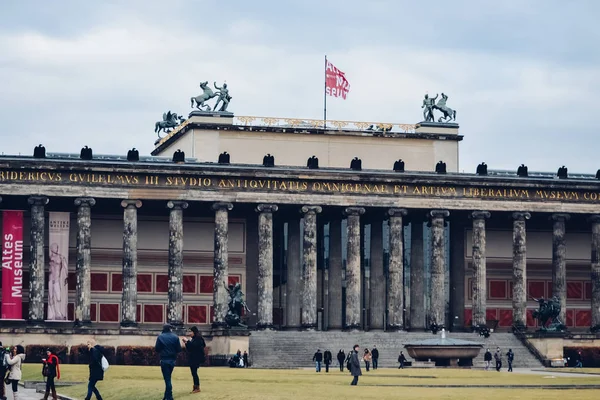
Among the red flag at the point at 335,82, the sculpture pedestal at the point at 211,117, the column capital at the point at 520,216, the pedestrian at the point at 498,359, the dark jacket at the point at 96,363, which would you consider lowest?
the pedestrian at the point at 498,359

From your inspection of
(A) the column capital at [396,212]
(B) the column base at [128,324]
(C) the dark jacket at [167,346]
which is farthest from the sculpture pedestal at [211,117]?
(C) the dark jacket at [167,346]

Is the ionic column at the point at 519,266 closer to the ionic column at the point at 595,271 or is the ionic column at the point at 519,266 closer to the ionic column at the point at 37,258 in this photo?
the ionic column at the point at 595,271

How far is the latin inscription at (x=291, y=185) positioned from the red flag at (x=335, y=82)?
7.96m

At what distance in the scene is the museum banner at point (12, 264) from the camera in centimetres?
10181

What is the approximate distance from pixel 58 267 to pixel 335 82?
82.6 ft

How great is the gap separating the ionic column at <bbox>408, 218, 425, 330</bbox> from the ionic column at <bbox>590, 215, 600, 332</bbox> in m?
12.7

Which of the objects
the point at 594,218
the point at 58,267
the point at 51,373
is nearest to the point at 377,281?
the point at 594,218

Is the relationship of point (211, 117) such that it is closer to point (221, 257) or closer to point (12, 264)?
point (221, 257)

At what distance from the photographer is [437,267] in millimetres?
109188

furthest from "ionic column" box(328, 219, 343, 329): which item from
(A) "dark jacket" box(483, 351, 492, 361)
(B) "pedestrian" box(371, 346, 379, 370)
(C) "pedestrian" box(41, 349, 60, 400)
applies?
(C) "pedestrian" box(41, 349, 60, 400)

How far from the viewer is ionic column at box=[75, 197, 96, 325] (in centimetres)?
10362

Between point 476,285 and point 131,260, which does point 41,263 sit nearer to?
point 131,260

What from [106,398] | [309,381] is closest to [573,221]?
[309,381]

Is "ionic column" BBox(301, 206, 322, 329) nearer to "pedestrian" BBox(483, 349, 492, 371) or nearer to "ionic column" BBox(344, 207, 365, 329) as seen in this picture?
"ionic column" BBox(344, 207, 365, 329)
